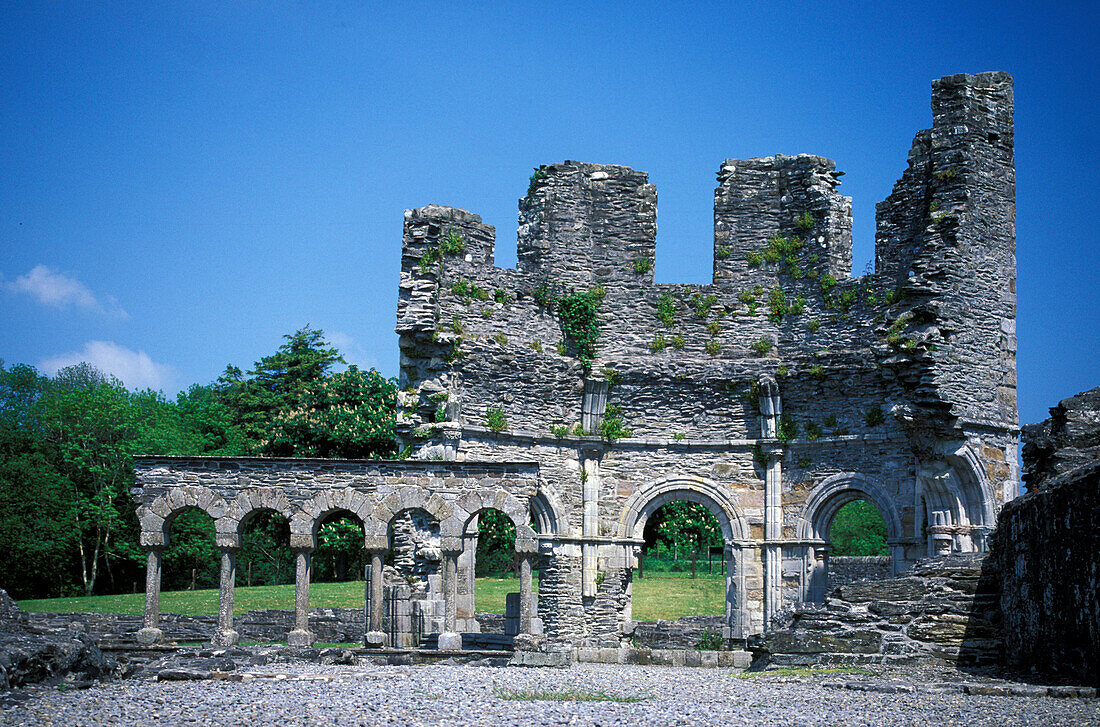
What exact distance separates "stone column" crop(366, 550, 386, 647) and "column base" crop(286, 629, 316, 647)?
3.04 feet

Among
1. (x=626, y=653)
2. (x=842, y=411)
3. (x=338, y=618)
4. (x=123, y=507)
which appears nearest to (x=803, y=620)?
(x=626, y=653)

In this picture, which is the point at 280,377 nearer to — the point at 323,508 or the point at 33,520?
the point at 33,520

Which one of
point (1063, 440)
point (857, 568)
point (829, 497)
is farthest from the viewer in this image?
point (857, 568)

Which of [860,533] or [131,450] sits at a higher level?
[131,450]

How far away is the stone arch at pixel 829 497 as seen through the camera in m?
21.1

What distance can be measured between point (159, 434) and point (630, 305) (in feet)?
82.8

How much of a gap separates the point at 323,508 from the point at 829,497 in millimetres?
9634

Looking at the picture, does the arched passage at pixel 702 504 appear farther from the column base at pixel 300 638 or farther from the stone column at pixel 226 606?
the stone column at pixel 226 606

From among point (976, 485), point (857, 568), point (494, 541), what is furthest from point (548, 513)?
point (494, 541)

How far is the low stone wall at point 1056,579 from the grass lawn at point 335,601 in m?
14.8

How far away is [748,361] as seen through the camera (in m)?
22.4

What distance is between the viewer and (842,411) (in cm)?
2156

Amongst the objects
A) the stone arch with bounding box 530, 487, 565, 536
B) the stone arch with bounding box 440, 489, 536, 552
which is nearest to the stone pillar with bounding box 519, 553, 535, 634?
the stone arch with bounding box 440, 489, 536, 552

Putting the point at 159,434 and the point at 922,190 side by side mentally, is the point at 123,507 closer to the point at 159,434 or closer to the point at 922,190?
the point at 159,434
